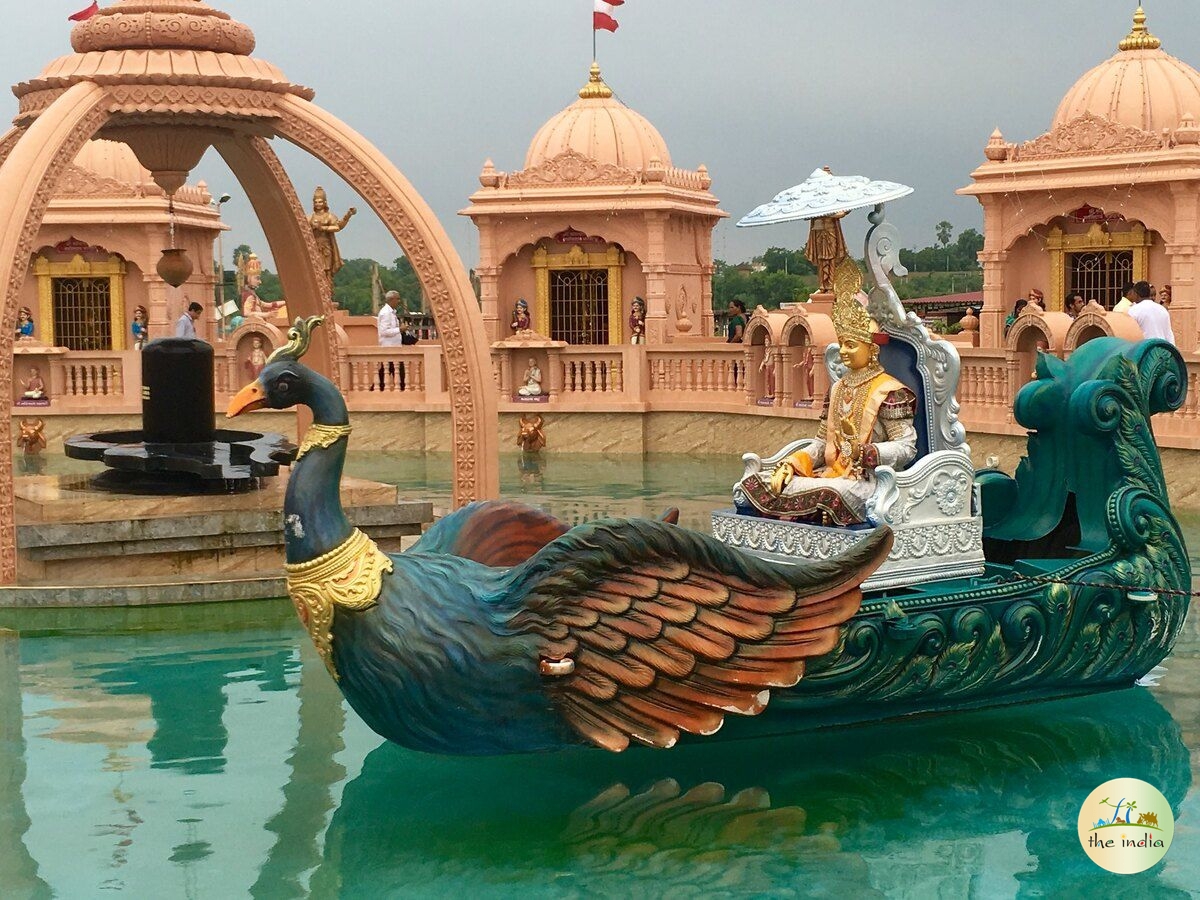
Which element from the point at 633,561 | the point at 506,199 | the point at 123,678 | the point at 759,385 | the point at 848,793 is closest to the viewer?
the point at 633,561

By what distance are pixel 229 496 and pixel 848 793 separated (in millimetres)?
5674

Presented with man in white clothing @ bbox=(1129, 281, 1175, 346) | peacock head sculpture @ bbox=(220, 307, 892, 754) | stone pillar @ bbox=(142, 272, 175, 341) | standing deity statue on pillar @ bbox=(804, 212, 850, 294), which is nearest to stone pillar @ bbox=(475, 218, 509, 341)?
stone pillar @ bbox=(142, 272, 175, 341)

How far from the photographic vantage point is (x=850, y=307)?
26.2 ft

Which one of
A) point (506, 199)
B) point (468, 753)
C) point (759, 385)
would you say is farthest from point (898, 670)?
point (506, 199)

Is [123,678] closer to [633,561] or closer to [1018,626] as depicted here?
[633,561]

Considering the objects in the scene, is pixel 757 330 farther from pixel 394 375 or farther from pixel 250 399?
pixel 250 399

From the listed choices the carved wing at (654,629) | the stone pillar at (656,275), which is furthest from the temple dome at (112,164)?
the carved wing at (654,629)

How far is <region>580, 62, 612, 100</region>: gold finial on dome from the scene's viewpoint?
95.6 feet

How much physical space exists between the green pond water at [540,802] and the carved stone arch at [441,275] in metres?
2.91

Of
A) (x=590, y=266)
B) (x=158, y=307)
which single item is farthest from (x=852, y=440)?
(x=158, y=307)

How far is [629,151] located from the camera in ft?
92.5

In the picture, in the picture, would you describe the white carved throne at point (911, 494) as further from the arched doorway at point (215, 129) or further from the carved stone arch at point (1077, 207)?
the carved stone arch at point (1077, 207)

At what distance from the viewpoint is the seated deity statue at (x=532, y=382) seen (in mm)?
22250

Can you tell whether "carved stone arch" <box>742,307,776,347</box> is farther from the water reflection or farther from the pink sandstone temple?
the water reflection
